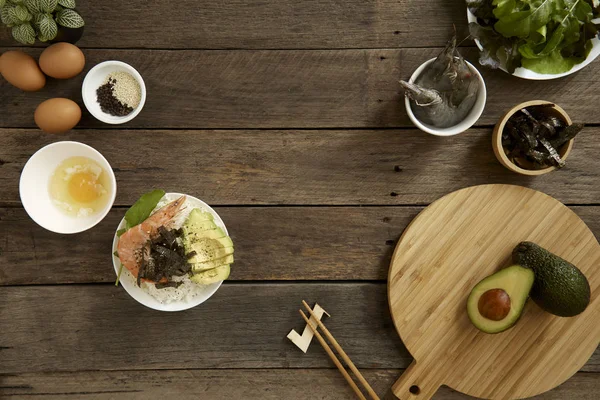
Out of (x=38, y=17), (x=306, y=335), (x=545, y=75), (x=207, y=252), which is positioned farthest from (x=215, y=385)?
(x=545, y=75)

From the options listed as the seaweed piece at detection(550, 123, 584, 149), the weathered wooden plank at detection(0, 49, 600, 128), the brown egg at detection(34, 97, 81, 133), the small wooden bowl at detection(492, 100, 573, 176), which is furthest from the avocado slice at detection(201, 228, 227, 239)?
the seaweed piece at detection(550, 123, 584, 149)

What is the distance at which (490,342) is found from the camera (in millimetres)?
1121

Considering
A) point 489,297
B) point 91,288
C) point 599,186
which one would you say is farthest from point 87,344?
point 599,186

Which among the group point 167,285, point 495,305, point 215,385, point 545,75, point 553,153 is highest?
point 545,75

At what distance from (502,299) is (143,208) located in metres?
0.79

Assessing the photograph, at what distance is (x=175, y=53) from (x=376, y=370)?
0.90 m

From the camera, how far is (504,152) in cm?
112

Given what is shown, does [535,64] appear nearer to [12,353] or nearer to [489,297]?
[489,297]

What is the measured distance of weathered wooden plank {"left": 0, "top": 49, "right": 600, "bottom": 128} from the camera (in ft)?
3.78

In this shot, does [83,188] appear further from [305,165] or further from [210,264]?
[305,165]

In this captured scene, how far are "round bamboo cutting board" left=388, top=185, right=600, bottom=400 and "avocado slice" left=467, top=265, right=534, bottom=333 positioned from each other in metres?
0.06

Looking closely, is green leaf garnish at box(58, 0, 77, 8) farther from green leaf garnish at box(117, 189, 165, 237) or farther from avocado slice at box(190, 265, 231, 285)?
avocado slice at box(190, 265, 231, 285)

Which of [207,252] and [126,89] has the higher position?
[126,89]

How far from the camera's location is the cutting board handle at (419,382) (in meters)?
1.12
